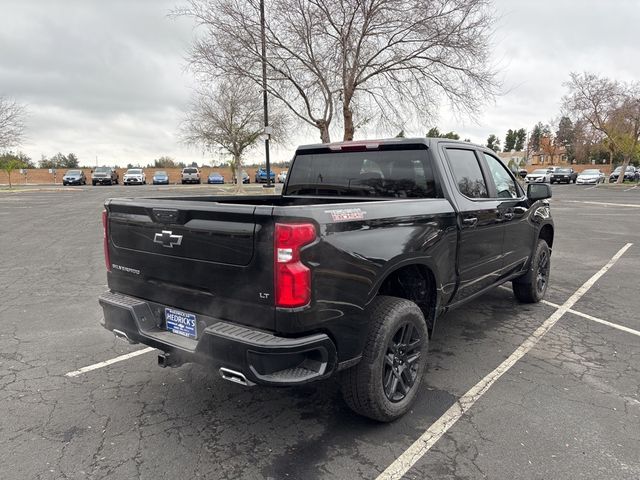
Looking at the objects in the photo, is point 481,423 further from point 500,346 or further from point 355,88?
point 355,88

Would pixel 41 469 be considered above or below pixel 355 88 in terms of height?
below

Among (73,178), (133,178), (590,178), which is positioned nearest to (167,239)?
(133,178)

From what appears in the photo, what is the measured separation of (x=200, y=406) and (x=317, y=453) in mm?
1016

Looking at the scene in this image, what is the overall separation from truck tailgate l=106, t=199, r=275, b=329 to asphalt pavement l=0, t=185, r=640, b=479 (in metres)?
0.85

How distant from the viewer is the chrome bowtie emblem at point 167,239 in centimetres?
284

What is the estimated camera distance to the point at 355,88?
15.9 meters

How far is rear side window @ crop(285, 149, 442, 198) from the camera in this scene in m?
3.84

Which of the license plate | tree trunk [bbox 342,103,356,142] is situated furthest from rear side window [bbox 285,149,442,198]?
tree trunk [bbox 342,103,356,142]

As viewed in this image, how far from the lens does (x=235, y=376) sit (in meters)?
2.54

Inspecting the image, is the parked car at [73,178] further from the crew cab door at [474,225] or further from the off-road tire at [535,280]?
the crew cab door at [474,225]

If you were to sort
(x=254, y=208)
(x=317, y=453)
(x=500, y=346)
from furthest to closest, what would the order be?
(x=500, y=346) → (x=317, y=453) → (x=254, y=208)

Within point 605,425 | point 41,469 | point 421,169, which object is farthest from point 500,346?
point 41,469

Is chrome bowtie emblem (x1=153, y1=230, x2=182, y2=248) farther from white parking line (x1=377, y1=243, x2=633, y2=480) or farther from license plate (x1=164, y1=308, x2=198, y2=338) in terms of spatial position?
white parking line (x1=377, y1=243, x2=633, y2=480)

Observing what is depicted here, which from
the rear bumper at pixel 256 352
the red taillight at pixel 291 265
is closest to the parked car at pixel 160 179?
the rear bumper at pixel 256 352
